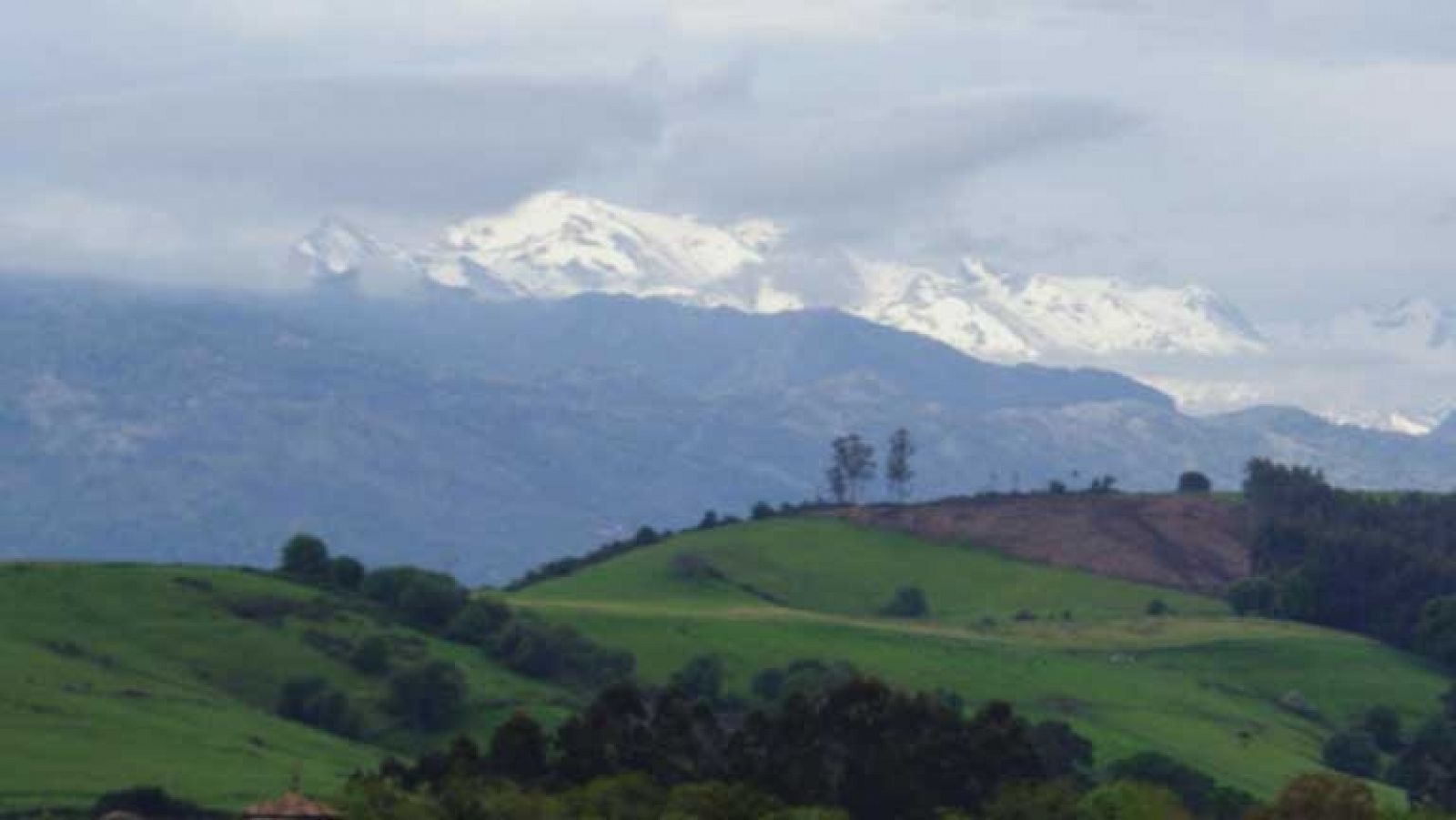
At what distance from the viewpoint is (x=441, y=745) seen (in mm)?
192750

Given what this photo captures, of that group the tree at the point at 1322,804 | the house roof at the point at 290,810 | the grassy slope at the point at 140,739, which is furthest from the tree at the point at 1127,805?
the grassy slope at the point at 140,739

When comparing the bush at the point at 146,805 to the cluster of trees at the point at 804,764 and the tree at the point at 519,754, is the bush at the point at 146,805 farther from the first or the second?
the tree at the point at 519,754

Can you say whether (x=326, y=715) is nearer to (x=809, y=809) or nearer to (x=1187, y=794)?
(x=1187, y=794)

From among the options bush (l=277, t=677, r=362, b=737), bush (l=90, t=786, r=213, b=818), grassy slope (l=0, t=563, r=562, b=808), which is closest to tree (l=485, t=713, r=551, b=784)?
grassy slope (l=0, t=563, r=562, b=808)

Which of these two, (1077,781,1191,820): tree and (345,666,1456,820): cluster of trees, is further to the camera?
(345,666,1456,820): cluster of trees

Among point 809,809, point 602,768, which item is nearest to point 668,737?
point 602,768

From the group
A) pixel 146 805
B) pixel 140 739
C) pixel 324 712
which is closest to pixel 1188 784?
pixel 324 712

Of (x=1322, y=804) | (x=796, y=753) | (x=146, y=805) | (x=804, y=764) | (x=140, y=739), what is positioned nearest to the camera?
(x=1322, y=804)

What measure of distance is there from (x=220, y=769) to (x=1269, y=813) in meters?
55.5

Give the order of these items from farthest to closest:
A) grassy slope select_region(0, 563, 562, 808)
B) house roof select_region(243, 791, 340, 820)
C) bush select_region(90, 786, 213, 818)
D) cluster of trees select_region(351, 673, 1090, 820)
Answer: grassy slope select_region(0, 563, 562, 808) → cluster of trees select_region(351, 673, 1090, 820) → bush select_region(90, 786, 213, 818) → house roof select_region(243, 791, 340, 820)

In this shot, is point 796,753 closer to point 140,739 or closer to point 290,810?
point 290,810

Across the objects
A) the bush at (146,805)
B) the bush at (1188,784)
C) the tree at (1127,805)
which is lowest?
the bush at (146,805)

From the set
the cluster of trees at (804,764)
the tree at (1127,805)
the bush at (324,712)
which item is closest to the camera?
the tree at (1127,805)

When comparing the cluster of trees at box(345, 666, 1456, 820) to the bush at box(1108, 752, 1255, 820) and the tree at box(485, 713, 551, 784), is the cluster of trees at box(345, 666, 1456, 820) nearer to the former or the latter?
the tree at box(485, 713, 551, 784)
